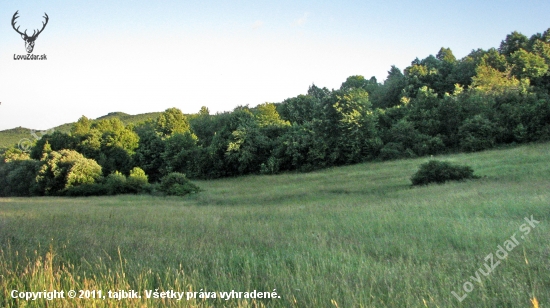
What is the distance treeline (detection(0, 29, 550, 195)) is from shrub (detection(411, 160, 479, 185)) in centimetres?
2351

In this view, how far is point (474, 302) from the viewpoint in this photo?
15.0 ft

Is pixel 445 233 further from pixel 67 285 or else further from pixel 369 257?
pixel 67 285

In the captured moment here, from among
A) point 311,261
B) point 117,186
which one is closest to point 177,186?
point 117,186

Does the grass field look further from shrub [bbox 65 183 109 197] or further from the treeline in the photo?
the treeline

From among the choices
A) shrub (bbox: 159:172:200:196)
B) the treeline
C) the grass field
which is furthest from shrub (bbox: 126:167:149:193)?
the grass field

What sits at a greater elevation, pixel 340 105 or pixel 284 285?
pixel 340 105

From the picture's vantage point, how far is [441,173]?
2561 cm

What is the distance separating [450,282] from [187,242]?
17.6ft

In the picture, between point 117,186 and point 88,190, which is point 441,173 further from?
point 88,190

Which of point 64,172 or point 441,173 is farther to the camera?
point 64,172

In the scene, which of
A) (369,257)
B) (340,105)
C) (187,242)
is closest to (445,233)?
(369,257)

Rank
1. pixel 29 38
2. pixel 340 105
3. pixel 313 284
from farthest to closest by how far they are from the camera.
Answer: pixel 340 105
pixel 29 38
pixel 313 284

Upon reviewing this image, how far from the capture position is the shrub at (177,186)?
36250 mm

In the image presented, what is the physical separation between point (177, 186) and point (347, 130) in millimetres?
27438
